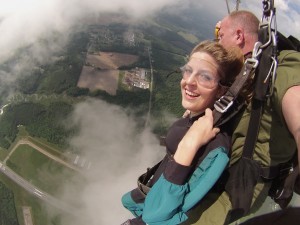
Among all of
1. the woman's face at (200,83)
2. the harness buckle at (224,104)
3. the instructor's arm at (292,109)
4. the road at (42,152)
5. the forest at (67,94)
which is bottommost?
the road at (42,152)

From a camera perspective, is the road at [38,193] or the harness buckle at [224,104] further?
the road at [38,193]

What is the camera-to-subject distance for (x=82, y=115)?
23.7m

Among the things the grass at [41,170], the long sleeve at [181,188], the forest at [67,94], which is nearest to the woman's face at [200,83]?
the long sleeve at [181,188]

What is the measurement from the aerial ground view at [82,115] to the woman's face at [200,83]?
4.27 metres

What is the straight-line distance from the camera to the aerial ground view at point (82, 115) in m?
16.4

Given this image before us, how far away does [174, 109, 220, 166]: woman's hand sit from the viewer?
1.15 m

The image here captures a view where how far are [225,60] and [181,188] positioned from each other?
0.51 metres

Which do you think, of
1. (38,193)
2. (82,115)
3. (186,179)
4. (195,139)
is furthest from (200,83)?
(82,115)

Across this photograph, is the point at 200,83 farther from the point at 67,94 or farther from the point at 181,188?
the point at 67,94

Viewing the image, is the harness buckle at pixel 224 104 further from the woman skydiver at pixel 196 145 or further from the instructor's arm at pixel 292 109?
the instructor's arm at pixel 292 109

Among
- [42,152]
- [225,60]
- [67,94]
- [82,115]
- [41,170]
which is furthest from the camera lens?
[67,94]

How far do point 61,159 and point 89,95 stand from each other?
7.15 m

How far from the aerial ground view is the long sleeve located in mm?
4484

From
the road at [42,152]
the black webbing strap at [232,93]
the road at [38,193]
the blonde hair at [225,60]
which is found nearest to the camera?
the black webbing strap at [232,93]
